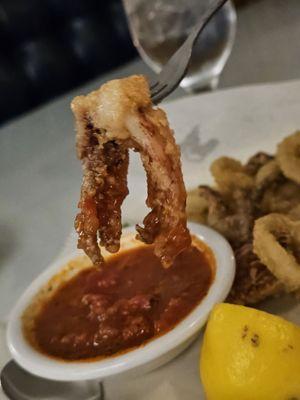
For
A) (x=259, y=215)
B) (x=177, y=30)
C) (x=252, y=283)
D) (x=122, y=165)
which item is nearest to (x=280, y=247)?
(x=252, y=283)

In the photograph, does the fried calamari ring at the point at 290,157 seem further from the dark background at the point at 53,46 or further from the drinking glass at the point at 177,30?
the dark background at the point at 53,46

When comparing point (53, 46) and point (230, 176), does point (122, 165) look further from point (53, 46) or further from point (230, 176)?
point (53, 46)

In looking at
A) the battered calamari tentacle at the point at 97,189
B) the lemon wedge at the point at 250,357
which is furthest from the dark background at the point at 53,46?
the lemon wedge at the point at 250,357

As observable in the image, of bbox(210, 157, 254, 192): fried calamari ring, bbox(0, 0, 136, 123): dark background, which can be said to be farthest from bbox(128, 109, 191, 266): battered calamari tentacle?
bbox(0, 0, 136, 123): dark background

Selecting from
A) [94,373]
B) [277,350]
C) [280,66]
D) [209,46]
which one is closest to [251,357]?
[277,350]

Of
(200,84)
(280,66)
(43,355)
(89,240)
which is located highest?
(89,240)

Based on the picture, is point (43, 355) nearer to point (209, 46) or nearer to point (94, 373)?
point (94, 373)

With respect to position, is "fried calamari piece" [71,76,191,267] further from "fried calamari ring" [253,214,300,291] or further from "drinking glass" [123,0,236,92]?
"drinking glass" [123,0,236,92]
